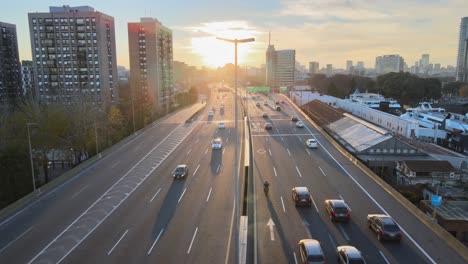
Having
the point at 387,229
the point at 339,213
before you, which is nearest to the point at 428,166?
the point at 339,213

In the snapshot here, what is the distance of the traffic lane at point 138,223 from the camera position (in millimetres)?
16141

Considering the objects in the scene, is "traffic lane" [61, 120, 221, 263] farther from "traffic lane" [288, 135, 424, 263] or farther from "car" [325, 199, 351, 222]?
"traffic lane" [288, 135, 424, 263]

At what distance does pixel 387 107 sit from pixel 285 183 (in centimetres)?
6857

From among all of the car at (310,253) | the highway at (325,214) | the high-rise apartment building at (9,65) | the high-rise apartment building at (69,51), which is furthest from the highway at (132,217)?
the high-rise apartment building at (9,65)

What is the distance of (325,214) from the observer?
20.7m

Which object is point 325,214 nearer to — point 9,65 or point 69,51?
point 69,51

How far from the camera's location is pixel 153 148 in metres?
39.8

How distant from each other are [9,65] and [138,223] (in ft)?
279

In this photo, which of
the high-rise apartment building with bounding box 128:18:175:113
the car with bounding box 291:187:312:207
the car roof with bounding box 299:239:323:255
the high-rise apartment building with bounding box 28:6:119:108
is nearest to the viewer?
the car roof with bounding box 299:239:323:255

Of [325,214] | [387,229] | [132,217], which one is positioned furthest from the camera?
[325,214]

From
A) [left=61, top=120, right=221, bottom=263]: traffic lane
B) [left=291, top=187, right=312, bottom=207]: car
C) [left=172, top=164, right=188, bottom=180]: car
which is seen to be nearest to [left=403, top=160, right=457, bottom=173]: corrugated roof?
[left=291, top=187, right=312, bottom=207]: car

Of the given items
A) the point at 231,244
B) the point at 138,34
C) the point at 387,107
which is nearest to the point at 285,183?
the point at 231,244

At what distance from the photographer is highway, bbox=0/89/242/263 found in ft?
53.6

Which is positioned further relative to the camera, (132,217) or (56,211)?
(56,211)
